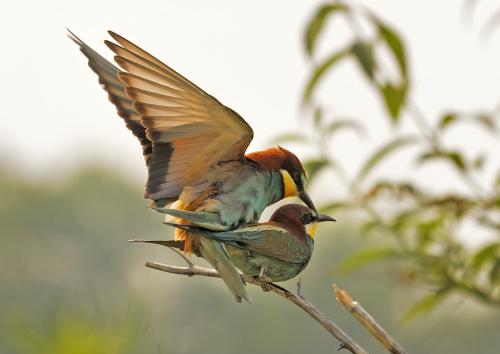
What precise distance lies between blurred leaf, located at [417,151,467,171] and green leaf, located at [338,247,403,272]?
9.2 inches

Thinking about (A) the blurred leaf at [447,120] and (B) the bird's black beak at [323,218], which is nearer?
(A) the blurred leaf at [447,120]

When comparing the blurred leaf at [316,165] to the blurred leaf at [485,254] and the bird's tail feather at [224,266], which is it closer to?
the blurred leaf at [485,254]

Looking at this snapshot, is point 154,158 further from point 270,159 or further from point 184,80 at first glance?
point 270,159

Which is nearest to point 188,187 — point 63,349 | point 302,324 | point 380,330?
point 380,330

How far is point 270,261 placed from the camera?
182cm

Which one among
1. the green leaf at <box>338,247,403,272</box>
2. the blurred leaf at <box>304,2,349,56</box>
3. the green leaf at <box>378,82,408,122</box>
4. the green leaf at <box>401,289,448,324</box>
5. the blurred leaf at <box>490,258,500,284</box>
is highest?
the blurred leaf at <box>304,2,349,56</box>

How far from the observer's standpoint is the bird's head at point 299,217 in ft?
6.85

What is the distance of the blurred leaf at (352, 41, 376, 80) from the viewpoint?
1947 mm

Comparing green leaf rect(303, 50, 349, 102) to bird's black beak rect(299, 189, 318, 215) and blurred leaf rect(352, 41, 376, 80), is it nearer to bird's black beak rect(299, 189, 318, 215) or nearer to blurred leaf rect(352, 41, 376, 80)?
blurred leaf rect(352, 41, 376, 80)

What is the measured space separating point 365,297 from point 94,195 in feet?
26.2

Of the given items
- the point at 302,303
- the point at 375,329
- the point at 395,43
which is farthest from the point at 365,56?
the point at 375,329

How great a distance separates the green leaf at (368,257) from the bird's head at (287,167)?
28 cm

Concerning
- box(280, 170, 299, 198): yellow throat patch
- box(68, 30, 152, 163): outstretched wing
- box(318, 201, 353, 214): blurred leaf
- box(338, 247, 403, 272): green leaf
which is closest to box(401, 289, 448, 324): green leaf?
box(338, 247, 403, 272): green leaf

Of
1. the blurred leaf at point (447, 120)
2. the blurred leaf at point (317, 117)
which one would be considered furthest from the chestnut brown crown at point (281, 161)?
the blurred leaf at point (317, 117)
